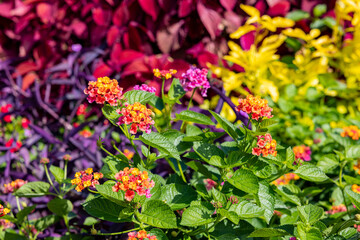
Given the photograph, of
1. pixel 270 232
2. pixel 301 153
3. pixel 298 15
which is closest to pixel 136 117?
pixel 270 232

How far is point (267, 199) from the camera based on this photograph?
875 mm

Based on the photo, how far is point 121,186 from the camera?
28.6 inches

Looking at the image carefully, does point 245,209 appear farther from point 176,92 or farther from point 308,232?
point 176,92

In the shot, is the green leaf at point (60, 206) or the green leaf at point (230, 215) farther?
the green leaf at point (60, 206)

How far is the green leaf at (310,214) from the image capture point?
0.86 m

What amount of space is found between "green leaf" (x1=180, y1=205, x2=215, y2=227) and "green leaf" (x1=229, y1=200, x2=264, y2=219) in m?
0.06

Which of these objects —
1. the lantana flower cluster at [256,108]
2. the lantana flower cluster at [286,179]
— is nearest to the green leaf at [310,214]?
the lantana flower cluster at [256,108]

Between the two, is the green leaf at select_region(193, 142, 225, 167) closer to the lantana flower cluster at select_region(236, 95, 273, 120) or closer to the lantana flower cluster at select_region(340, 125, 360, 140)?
the lantana flower cluster at select_region(236, 95, 273, 120)

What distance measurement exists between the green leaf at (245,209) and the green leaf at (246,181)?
0.05 m

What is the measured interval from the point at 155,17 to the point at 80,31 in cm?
49

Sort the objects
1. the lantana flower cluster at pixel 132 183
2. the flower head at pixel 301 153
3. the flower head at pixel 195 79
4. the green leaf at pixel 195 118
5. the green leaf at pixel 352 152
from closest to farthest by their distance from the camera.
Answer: the lantana flower cluster at pixel 132 183
the green leaf at pixel 195 118
the flower head at pixel 195 79
the green leaf at pixel 352 152
the flower head at pixel 301 153

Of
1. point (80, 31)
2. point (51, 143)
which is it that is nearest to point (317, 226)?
point (51, 143)

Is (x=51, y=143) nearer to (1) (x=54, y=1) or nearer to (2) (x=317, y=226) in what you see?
(1) (x=54, y=1)

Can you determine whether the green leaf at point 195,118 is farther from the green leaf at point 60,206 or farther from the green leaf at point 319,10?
the green leaf at point 319,10
